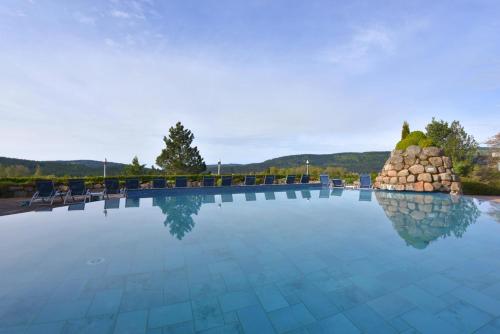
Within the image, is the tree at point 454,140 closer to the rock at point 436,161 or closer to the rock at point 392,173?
the rock at point 436,161

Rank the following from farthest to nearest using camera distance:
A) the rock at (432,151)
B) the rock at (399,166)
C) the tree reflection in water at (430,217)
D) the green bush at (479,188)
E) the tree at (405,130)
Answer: the tree at (405,130), the rock at (399,166), the rock at (432,151), the green bush at (479,188), the tree reflection in water at (430,217)

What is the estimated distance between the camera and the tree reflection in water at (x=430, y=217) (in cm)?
534

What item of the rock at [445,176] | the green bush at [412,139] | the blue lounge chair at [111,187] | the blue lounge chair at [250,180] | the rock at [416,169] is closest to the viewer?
the blue lounge chair at [111,187]

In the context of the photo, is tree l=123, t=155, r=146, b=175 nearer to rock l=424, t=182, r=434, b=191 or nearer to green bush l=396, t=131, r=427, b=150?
green bush l=396, t=131, r=427, b=150

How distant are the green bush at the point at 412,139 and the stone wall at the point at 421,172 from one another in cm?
33

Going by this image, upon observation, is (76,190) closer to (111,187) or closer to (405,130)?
(111,187)

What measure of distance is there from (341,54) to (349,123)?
28.1 feet

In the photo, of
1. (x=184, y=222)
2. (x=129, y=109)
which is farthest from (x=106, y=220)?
(x=129, y=109)

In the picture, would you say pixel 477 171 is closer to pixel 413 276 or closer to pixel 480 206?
pixel 480 206

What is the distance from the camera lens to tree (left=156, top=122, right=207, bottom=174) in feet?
79.4

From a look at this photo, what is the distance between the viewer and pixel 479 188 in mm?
11938

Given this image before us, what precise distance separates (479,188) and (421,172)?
2.78m

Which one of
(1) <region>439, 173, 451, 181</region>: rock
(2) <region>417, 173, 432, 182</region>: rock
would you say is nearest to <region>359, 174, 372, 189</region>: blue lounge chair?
(2) <region>417, 173, 432, 182</region>: rock

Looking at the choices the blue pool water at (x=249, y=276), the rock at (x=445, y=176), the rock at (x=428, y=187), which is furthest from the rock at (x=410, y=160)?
the blue pool water at (x=249, y=276)
